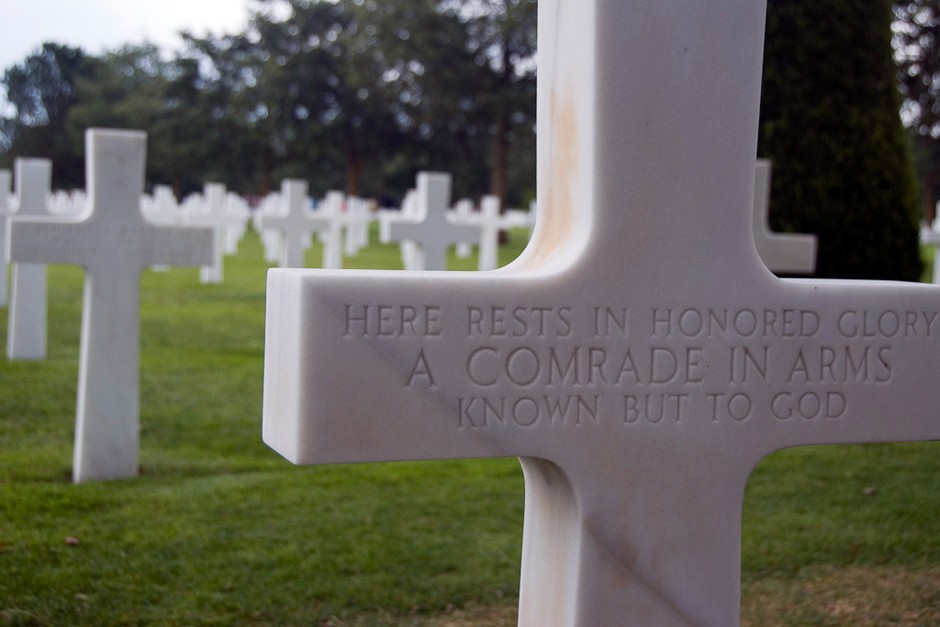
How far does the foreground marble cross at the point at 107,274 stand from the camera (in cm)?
520

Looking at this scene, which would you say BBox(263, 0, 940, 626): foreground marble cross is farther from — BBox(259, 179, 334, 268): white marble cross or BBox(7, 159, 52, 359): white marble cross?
BBox(259, 179, 334, 268): white marble cross

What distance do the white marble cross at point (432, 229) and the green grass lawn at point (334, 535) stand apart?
1708mm

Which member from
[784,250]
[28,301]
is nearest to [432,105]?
[28,301]

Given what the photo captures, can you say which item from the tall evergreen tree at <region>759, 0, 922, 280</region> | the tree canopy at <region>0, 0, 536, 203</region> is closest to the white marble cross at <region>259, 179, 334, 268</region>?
the tall evergreen tree at <region>759, 0, 922, 280</region>

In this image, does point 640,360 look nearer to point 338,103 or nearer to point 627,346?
point 627,346

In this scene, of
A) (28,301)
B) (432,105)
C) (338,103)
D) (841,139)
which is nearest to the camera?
(841,139)

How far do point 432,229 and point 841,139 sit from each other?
2731 millimetres

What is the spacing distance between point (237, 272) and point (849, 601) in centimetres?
1564

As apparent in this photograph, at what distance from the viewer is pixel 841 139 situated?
23.3 feet

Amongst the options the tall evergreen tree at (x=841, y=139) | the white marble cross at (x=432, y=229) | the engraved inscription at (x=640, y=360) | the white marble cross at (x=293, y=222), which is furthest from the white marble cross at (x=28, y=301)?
the engraved inscription at (x=640, y=360)

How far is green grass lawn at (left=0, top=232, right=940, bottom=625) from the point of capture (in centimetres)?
371

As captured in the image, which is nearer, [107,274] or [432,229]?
[107,274]

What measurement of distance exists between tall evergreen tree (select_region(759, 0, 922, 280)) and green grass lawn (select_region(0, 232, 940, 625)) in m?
1.32

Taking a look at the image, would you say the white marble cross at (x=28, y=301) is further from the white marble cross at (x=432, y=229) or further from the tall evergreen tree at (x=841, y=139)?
the tall evergreen tree at (x=841, y=139)
